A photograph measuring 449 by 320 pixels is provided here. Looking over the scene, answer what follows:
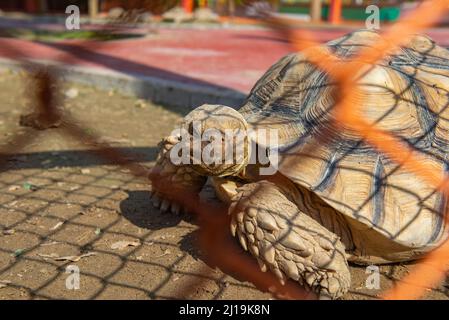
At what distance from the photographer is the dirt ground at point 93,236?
2.03 m

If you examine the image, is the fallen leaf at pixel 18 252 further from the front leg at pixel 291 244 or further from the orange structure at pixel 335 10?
the orange structure at pixel 335 10

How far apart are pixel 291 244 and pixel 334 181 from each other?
10.6 inches

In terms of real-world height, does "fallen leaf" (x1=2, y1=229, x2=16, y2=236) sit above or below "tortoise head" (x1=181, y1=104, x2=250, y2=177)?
below

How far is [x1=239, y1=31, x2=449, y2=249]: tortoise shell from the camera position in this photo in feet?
6.19

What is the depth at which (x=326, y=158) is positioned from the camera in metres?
1.95

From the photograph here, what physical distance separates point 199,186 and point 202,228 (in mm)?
209

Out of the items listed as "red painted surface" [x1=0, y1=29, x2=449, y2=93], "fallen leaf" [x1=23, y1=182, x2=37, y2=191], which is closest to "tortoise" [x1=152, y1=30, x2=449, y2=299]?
"fallen leaf" [x1=23, y1=182, x2=37, y2=191]

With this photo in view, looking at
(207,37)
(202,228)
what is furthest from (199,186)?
(207,37)

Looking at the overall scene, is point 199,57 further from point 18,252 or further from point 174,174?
point 18,252

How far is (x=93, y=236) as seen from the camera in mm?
2467

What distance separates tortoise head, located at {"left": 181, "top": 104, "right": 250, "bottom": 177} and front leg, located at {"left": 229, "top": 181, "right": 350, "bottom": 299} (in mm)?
153

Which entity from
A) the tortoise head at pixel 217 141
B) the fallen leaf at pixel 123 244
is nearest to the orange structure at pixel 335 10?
the fallen leaf at pixel 123 244

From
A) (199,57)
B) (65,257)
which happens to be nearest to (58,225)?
(65,257)

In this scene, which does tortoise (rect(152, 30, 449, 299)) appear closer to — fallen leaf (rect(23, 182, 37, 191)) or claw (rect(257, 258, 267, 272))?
claw (rect(257, 258, 267, 272))
